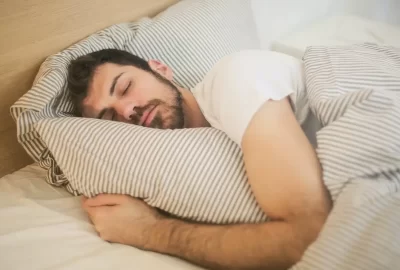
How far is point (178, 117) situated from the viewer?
3.47 ft

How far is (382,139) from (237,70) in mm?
308

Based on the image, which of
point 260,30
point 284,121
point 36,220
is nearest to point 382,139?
point 284,121

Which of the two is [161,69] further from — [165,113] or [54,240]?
[54,240]

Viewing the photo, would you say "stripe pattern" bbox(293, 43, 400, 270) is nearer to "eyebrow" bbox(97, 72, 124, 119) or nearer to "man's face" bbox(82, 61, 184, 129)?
"man's face" bbox(82, 61, 184, 129)

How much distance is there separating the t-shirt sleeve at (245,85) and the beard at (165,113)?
0.41 ft

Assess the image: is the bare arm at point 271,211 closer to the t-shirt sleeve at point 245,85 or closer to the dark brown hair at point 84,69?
the t-shirt sleeve at point 245,85

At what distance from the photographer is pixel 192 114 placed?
3.62ft

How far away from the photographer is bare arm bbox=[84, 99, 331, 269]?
2.32 feet

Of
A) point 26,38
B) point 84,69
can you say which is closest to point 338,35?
point 84,69

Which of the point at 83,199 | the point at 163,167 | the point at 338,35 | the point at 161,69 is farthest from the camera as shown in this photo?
the point at 338,35

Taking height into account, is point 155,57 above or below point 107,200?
above

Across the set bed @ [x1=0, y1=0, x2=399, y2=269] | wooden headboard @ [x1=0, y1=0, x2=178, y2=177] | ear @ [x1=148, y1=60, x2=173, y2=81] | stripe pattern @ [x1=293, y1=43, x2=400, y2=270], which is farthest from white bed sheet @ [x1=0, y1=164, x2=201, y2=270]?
ear @ [x1=148, y1=60, x2=173, y2=81]

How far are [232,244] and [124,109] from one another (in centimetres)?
46

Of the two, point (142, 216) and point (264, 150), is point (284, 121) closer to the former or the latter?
point (264, 150)
